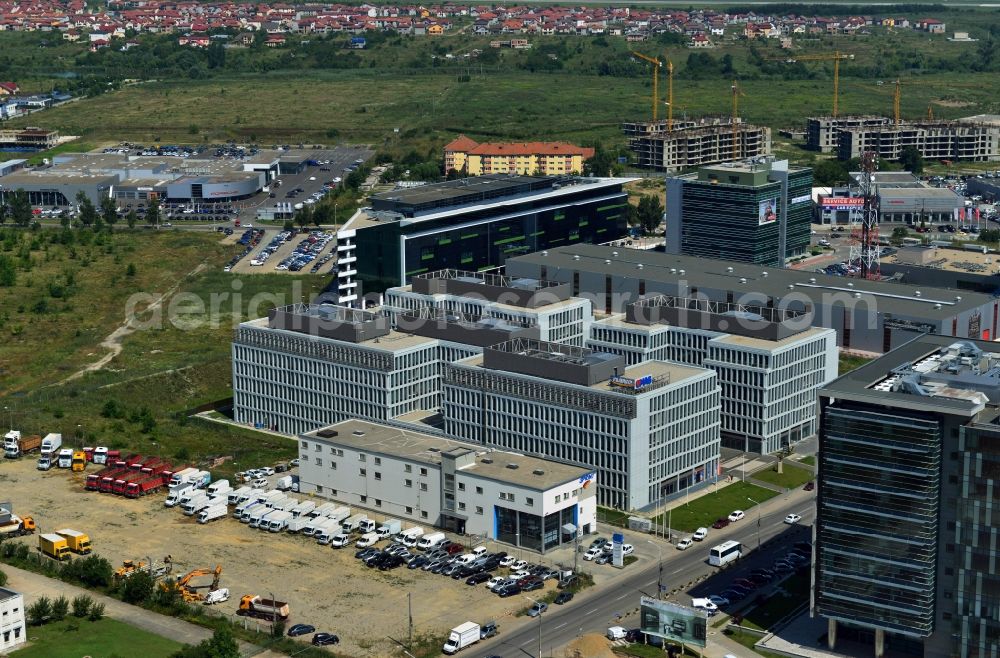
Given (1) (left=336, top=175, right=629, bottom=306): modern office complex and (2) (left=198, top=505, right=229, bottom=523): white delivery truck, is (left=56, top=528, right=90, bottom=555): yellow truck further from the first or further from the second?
(1) (left=336, top=175, right=629, bottom=306): modern office complex

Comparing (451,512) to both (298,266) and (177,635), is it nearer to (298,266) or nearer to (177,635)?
(177,635)

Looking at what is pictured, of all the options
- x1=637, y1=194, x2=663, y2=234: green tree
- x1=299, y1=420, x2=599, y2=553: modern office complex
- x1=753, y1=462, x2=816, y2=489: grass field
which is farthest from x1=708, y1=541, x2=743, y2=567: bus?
x1=637, y1=194, x2=663, y2=234: green tree

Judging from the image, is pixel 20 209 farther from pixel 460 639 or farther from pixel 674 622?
pixel 674 622

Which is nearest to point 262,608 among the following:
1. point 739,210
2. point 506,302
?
point 506,302

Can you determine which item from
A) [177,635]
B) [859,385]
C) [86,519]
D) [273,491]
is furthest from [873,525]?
[86,519]

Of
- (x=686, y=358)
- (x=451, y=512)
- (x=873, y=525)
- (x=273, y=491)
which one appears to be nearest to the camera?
(x=873, y=525)

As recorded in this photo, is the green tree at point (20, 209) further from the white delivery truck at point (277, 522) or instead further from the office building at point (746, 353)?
the white delivery truck at point (277, 522)
